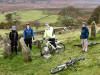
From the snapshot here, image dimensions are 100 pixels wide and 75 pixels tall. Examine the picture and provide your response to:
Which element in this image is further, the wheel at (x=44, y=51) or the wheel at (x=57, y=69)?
the wheel at (x=44, y=51)

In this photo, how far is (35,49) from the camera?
1333cm

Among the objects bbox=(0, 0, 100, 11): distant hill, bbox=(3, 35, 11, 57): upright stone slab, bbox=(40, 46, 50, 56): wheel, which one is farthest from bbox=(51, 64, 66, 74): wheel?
bbox=(0, 0, 100, 11): distant hill

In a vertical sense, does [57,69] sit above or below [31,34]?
below

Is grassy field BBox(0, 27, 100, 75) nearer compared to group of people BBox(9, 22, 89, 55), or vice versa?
grassy field BBox(0, 27, 100, 75)

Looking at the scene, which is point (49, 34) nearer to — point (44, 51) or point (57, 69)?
point (44, 51)

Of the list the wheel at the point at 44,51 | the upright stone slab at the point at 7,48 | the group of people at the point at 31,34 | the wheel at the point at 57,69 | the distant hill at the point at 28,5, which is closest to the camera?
the wheel at the point at 57,69

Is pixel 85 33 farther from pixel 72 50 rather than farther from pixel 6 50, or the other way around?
pixel 6 50

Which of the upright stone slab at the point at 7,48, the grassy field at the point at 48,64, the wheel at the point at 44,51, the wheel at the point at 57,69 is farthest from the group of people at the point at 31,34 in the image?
the wheel at the point at 57,69

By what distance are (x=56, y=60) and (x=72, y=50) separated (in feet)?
8.64

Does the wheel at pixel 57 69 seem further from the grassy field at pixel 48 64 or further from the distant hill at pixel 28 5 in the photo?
the distant hill at pixel 28 5

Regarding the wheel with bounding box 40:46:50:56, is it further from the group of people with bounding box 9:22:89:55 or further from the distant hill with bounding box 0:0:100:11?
the distant hill with bounding box 0:0:100:11

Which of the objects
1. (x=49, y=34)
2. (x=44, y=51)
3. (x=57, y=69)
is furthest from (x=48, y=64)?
(x=49, y=34)

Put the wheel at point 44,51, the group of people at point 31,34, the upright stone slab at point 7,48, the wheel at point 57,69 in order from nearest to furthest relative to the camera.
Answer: the wheel at point 57,69
the upright stone slab at point 7,48
the group of people at point 31,34
the wheel at point 44,51

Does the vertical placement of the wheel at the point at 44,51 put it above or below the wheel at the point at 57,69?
above
